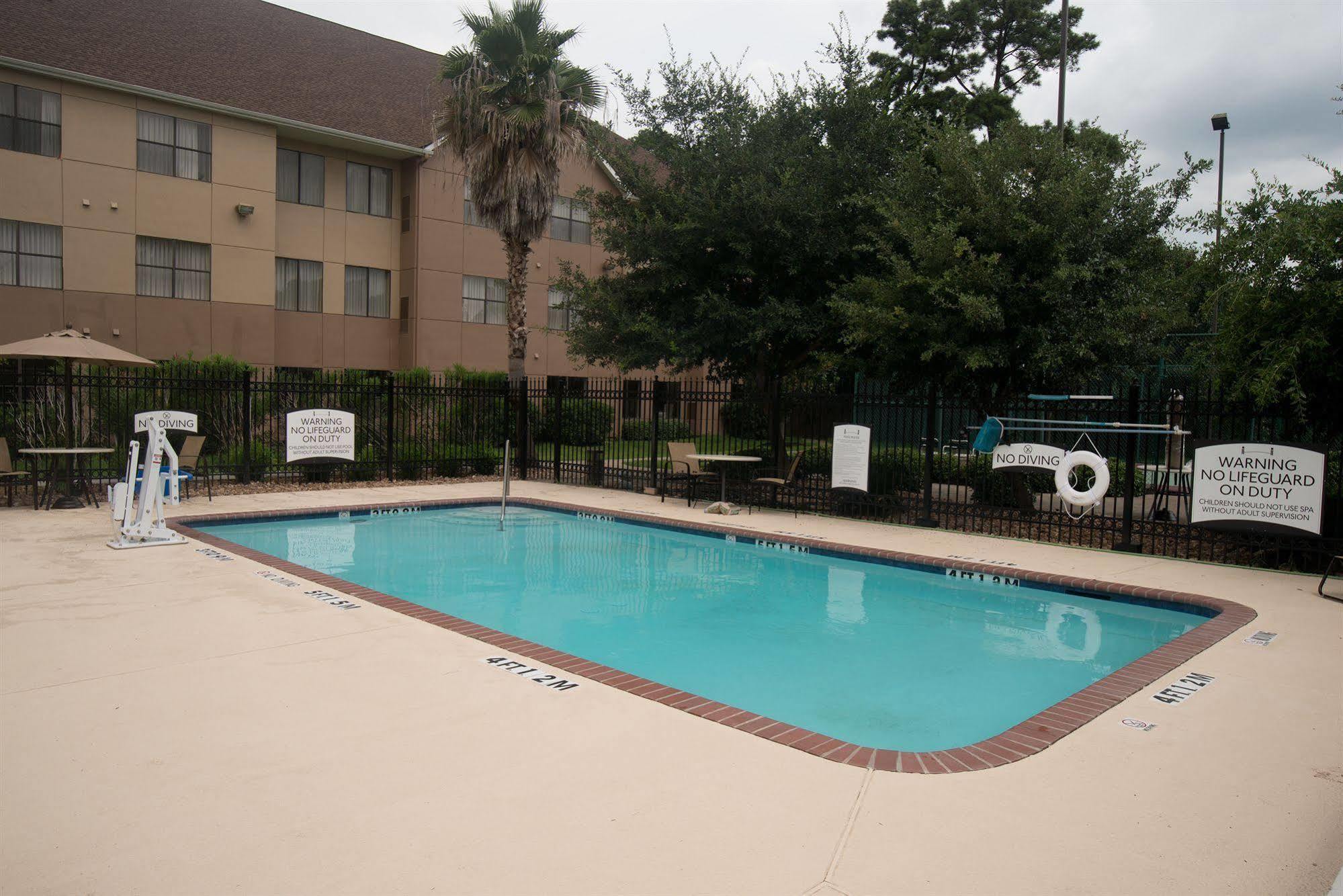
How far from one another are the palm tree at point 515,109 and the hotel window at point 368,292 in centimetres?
669

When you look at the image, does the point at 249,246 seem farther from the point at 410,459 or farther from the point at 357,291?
the point at 410,459

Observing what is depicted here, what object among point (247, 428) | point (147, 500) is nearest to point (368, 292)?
point (247, 428)

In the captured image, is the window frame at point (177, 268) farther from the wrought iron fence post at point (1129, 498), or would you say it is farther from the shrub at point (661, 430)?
the wrought iron fence post at point (1129, 498)

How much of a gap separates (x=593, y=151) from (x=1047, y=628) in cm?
1371

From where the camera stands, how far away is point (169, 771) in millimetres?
3686

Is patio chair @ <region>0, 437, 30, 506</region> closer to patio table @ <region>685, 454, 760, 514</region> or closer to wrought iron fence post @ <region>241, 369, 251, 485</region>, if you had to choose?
wrought iron fence post @ <region>241, 369, 251, 485</region>

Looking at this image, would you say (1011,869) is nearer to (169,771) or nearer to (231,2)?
(169,771)

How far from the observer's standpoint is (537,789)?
3611mm

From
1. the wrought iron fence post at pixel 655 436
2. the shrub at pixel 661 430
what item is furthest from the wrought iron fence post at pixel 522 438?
the wrought iron fence post at pixel 655 436

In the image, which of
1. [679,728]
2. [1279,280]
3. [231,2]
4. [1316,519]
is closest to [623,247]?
[1279,280]

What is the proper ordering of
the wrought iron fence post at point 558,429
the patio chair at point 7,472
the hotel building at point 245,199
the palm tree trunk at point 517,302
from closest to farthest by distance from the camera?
the patio chair at point 7,472 → the wrought iron fence post at point 558,429 → the hotel building at point 245,199 → the palm tree trunk at point 517,302

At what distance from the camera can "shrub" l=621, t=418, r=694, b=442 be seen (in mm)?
19875

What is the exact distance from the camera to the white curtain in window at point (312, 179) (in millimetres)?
23062

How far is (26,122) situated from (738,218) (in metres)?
16.0
